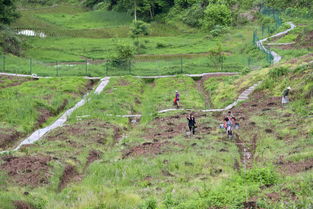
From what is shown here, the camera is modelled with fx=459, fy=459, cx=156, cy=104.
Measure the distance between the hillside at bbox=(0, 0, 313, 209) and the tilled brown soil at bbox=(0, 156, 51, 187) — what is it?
0.16ft

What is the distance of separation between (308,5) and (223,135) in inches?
2745

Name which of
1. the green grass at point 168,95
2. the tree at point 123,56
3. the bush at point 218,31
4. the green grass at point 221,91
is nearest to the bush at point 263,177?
the green grass at point 168,95

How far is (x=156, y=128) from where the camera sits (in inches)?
1217

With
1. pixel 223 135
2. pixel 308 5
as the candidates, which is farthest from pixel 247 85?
pixel 308 5

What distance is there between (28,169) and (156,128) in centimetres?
1173

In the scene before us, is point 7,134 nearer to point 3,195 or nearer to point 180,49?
point 3,195

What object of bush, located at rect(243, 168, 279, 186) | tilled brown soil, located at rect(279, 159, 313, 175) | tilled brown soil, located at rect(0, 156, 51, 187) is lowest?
tilled brown soil, located at rect(0, 156, 51, 187)

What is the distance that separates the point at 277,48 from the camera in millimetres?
60469

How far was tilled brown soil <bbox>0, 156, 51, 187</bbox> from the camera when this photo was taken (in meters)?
19.8

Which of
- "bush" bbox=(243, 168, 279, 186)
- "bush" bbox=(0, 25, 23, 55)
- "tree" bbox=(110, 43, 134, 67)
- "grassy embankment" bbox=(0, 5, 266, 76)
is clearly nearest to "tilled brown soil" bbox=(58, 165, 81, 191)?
"bush" bbox=(243, 168, 279, 186)

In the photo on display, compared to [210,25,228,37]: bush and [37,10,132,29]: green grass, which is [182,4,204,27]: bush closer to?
[210,25,228,37]: bush

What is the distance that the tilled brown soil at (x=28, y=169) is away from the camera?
64.9ft

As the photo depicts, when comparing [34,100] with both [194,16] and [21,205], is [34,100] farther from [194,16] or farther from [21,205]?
[194,16]

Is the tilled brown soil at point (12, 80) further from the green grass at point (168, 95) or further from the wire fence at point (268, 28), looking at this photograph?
the wire fence at point (268, 28)
